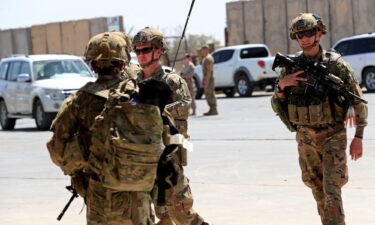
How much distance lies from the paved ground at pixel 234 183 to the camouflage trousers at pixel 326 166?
42.2 inches

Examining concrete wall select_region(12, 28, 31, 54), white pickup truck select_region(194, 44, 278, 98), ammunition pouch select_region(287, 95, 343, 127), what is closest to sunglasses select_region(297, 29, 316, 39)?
ammunition pouch select_region(287, 95, 343, 127)

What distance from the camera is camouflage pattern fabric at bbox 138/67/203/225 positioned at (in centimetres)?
683

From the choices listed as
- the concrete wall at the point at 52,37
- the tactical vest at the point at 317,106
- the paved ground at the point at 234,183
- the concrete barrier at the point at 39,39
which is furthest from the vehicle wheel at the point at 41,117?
the concrete barrier at the point at 39,39

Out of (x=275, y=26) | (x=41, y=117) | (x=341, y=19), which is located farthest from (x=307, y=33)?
(x=275, y=26)

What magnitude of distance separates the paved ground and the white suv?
263 cm

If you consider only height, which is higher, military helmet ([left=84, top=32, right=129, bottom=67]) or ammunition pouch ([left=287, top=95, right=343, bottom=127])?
military helmet ([left=84, top=32, right=129, bottom=67])

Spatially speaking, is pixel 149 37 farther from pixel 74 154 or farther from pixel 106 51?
pixel 74 154

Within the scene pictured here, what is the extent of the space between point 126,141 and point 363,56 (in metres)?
22.8

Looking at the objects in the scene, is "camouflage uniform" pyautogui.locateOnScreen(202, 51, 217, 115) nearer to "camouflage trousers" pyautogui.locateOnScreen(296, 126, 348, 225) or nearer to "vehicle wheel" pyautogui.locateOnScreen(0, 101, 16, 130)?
"vehicle wheel" pyautogui.locateOnScreen(0, 101, 16, 130)

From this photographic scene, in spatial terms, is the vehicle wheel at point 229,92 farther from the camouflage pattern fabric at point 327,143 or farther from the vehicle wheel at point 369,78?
the camouflage pattern fabric at point 327,143

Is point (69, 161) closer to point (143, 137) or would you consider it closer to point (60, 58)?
point (143, 137)

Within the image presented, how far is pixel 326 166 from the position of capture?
22.2ft

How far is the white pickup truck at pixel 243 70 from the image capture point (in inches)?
1168

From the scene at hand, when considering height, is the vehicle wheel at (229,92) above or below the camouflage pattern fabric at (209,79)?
below
